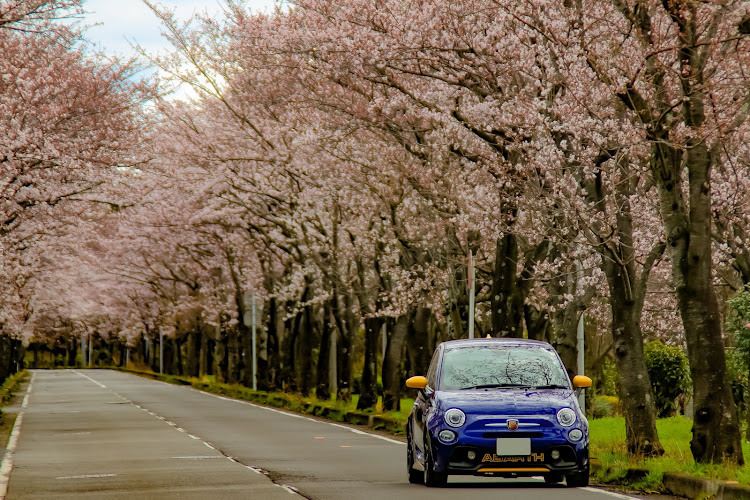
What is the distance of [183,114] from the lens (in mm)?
38562

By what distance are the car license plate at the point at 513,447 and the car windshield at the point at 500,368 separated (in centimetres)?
96

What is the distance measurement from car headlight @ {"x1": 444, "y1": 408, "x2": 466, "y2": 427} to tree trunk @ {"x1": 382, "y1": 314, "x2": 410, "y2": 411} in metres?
18.2

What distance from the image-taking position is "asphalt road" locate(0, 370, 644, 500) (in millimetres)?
13242

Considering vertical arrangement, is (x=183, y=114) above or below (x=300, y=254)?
above

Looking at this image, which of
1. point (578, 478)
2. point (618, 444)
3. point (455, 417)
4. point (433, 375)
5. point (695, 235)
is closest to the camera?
point (455, 417)

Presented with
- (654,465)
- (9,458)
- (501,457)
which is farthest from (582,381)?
(9,458)

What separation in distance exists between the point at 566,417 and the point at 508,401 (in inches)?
24.3

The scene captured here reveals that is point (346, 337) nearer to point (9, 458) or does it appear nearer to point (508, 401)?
point (9, 458)

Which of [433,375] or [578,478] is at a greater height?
[433,375]

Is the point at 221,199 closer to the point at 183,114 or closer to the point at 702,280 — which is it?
the point at 183,114

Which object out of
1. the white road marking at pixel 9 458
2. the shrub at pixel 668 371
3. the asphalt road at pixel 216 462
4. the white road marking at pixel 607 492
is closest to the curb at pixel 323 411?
the asphalt road at pixel 216 462

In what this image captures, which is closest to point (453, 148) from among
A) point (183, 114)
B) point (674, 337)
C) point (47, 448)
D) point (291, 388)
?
point (47, 448)

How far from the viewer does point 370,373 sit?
32.9 metres

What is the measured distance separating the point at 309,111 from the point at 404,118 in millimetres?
5219
